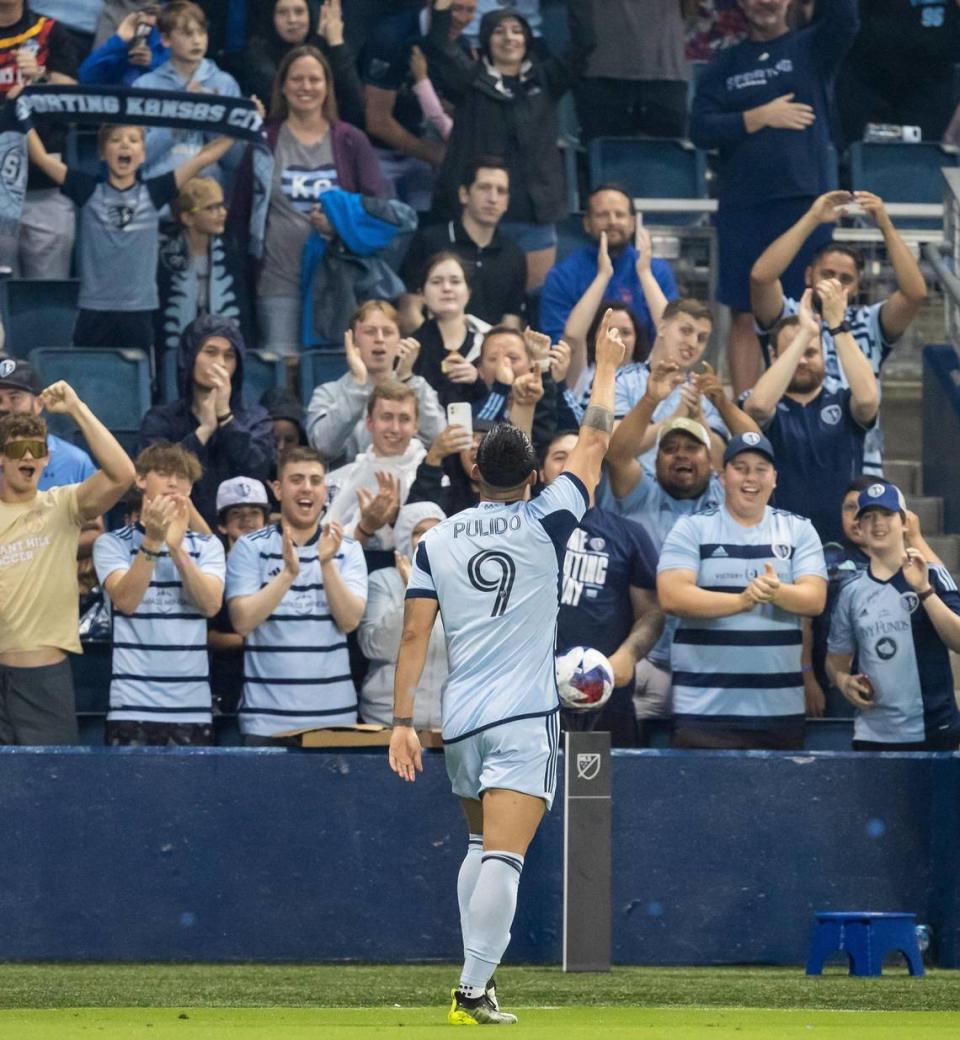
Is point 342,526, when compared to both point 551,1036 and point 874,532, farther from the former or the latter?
point 551,1036

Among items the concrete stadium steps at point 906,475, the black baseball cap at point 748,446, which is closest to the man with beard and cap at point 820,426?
the black baseball cap at point 748,446

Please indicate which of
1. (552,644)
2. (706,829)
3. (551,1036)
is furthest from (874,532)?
(551,1036)

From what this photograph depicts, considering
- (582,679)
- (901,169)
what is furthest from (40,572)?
(901,169)

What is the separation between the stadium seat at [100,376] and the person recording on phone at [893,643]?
443cm

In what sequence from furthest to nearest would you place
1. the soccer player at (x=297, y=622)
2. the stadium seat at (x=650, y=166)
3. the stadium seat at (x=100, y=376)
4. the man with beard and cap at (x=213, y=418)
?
the stadium seat at (x=650, y=166) → the stadium seat at (x=100, y=376) → the man with beard and cap at (x=213, y=418) → the soccer player at (x=297, y=622)

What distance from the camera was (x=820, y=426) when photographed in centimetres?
1181

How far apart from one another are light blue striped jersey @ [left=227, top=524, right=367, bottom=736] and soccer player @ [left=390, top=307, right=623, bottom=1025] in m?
2.70

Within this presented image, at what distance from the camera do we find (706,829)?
10297 mm

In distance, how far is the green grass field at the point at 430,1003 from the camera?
7.10m

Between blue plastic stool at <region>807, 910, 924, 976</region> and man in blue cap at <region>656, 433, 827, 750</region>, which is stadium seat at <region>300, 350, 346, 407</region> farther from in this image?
blue plastic stool at <region>807, 910, 924, 976</region>

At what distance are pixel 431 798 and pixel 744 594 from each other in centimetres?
178

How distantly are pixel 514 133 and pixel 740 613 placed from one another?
16.6 ft

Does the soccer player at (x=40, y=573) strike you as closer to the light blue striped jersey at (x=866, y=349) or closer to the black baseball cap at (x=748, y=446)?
the black baseball cap at (x=748, y=446)

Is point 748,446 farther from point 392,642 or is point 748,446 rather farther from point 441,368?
point 441,368
